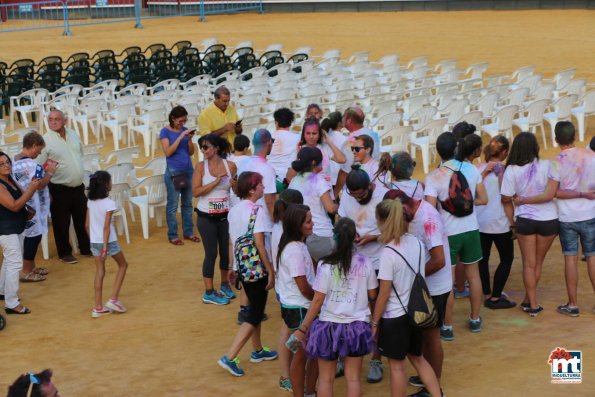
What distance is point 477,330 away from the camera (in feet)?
29.0

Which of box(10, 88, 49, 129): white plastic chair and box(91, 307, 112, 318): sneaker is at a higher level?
box(10, 88, 49, 129): white plastic chair

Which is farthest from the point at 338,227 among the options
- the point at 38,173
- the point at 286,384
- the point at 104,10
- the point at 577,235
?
the point at 104,10

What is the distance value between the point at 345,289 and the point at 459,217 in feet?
6.48

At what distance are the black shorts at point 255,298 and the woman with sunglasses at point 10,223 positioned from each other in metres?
2.67

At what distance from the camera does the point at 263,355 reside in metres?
8.36

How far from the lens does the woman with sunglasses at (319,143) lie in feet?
31.7

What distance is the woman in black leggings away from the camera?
30.1 feet

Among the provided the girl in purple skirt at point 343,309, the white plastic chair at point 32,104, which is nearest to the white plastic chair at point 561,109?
the white plastic chair at point 32,104

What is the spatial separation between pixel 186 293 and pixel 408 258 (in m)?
3.94

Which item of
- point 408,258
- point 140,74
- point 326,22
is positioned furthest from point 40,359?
point 326,22

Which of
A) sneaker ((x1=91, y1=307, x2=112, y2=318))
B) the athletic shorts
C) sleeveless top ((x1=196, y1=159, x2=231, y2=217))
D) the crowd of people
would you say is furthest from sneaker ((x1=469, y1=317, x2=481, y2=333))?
sneaker ((x1=91, y1=307, x2=112, y2=318))

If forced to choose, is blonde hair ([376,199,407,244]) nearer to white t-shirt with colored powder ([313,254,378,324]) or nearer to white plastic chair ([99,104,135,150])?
white t-shirt with colored powder ([313,254,378,324])

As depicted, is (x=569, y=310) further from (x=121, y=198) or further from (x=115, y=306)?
(x=121, y=198)

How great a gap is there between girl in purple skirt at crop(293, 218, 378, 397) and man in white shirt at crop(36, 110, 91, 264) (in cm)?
496
